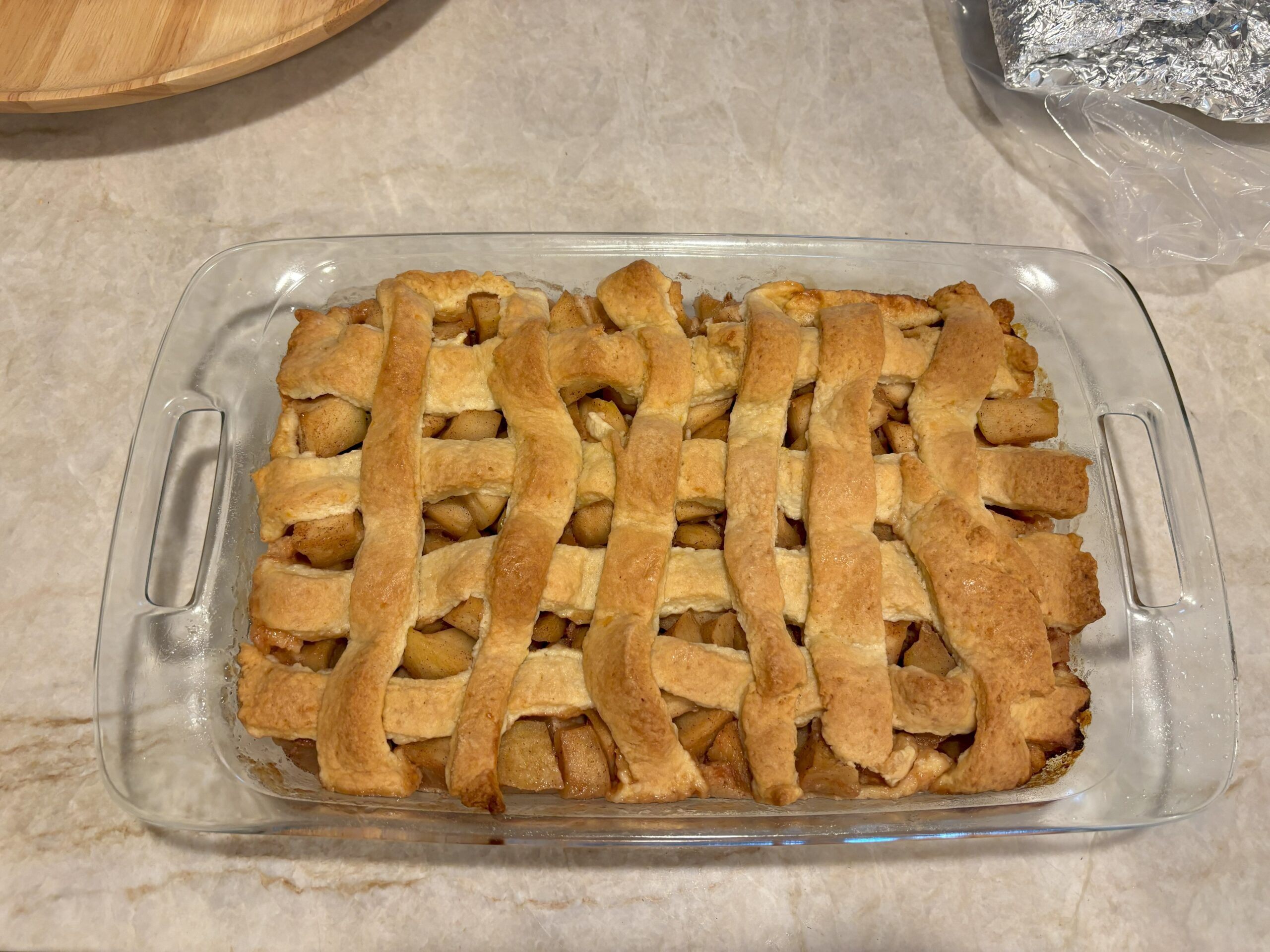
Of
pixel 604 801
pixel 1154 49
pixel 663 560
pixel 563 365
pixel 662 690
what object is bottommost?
pixel 604 801

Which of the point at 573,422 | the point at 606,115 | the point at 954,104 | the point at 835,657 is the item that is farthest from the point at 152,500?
the point at 954,104

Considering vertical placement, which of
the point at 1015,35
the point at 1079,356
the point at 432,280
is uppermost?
the point at 1015,35

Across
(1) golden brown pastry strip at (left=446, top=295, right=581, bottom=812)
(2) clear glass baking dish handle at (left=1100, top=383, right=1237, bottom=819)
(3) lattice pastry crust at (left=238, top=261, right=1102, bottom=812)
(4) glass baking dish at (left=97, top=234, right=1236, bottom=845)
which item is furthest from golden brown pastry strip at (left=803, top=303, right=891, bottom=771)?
(2) clear glass baking dish handle at (left=1100, top=383, right=1237, bottom=819)

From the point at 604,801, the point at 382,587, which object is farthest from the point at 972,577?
the point at 382,587

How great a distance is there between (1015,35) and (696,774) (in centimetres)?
165

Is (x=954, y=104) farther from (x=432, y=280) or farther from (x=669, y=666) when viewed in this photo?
(x=669, y=666)

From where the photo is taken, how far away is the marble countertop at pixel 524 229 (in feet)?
4.50

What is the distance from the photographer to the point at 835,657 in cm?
112

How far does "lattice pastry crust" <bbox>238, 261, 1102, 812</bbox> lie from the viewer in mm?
1129

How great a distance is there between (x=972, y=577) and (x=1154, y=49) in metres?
1.34

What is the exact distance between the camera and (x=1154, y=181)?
1809mm

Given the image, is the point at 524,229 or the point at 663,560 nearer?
the point at 663,560

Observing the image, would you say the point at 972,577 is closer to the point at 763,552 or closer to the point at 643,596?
the point at 763,552

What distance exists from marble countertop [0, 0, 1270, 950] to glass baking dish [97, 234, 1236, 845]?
0.72 feet
